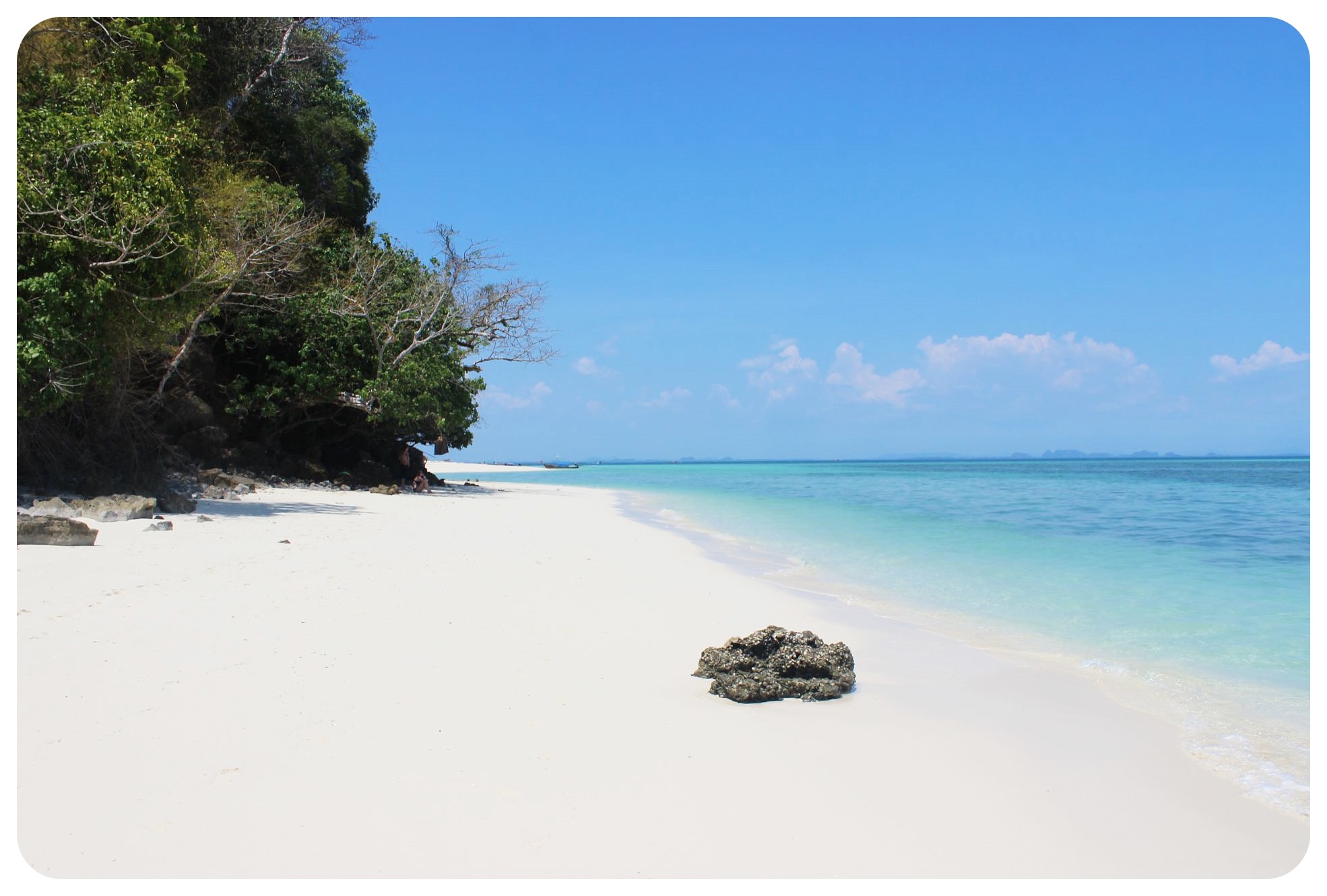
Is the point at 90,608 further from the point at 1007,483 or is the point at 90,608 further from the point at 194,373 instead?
the point at 1007,483

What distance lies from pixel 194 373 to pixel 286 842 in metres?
17.9

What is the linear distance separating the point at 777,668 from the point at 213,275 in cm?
1158

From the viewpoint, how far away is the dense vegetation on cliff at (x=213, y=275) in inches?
358

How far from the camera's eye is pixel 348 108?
23.6m

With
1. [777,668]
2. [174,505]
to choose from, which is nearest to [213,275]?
[174,505]

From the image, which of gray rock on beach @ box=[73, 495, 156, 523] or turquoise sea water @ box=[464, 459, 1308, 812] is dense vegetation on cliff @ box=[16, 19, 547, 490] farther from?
turquoise sea water @ box=[464, 459, 1308, 812]

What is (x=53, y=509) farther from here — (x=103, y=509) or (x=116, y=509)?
(x=116, y=509)

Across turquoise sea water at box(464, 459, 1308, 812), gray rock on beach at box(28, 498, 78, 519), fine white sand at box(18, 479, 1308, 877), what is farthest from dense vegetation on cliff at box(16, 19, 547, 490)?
turquoise sea water at box(464, 459, 1308, 812)

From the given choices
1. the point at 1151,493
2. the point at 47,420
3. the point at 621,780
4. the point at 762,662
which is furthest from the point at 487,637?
the point at 1151,493

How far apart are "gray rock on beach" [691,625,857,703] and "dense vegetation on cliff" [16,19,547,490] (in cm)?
839

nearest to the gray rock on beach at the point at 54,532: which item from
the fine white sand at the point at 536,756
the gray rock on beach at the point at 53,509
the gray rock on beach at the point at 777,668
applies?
the fine white sand at the point at 536,756

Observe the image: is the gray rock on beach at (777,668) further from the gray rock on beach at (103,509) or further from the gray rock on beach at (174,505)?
the gray rock on beach at (174,505)

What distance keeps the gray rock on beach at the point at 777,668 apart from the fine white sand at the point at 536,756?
106mm

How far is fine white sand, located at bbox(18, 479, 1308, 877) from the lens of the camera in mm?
2529
